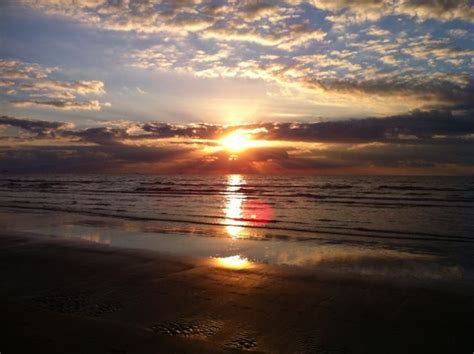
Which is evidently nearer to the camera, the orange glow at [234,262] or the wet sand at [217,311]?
the wet sand at [217,311]

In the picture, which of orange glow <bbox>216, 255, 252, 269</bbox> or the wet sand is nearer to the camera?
the wet sand

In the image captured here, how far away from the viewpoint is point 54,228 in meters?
20.3

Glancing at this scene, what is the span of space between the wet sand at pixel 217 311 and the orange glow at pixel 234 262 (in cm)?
38

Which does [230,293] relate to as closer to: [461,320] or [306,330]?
[306,330]

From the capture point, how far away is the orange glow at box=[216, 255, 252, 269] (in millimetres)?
11352

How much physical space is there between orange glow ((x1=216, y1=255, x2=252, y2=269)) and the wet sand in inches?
15.1

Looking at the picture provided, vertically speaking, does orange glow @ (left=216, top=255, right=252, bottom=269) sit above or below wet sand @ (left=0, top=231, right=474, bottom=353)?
below

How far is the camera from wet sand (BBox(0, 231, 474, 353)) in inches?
233

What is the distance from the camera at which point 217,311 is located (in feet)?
24.2

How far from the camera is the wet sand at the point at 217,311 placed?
5.92 metres

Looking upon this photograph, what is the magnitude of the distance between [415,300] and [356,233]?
11.2 m

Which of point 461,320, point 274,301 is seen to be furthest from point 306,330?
point 461,320

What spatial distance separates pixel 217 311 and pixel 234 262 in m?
4.62

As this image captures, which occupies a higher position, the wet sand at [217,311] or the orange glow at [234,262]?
the wet sand at [217,311]
